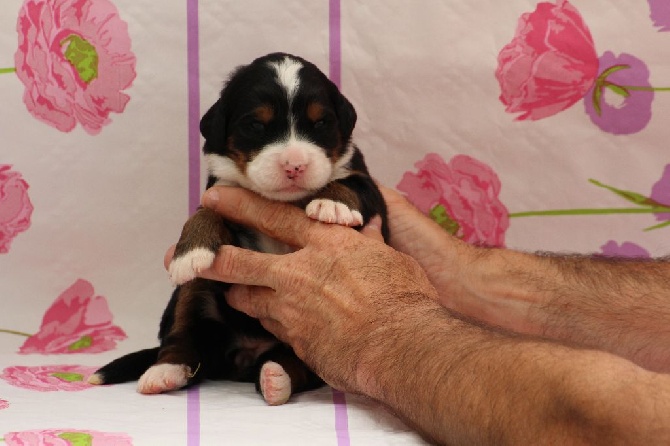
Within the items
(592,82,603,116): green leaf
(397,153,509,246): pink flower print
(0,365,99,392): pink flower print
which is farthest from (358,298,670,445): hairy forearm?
(592,82,603,116): green leaf

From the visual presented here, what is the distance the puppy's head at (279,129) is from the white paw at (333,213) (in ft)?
0.25

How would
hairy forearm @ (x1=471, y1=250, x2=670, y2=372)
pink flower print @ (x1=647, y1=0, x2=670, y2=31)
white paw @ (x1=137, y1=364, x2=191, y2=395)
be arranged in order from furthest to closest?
pink flower print @ (x1=647, y1=0, x2=670, y2=31)
hairy forearm @ (x1=471, y1=250, x2=670, y2=372)
white paw @ (x1=137, y1=364, x2=191, y2=395)

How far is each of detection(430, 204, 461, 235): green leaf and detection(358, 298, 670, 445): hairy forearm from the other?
1194 mm

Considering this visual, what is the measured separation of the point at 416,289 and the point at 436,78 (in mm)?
1178

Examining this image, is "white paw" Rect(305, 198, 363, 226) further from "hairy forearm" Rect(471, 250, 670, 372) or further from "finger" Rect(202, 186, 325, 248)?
"hairy forearm" Rect(471, 250, 670, 372)

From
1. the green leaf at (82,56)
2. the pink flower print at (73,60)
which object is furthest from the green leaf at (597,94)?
the green leaf at (82,56)

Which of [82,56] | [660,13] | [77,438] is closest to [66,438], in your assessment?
[77,438]

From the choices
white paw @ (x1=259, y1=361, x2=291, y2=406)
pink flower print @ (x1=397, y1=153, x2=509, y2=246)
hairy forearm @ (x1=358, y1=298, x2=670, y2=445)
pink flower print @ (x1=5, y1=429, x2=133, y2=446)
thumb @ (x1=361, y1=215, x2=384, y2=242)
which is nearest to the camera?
hairy forearm @ (x1=358, y1=298, x2=670, y2=445)

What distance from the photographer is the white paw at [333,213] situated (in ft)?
6.91

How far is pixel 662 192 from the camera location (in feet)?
9.31

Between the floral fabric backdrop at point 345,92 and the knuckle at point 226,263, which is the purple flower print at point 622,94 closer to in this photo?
the floral fabric backdrop at point 345,92

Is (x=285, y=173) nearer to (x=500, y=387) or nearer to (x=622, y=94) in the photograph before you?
(x=500, y=387)

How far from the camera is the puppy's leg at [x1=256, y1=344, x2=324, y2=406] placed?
6.33ft

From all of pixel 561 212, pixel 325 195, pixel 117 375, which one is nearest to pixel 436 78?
pixel 561 212
